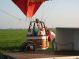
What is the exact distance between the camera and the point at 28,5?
31.4m

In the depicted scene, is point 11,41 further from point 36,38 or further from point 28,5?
point 36,38

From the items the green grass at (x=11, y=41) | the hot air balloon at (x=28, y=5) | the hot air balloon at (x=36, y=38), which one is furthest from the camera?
the hot air balloon at (x=28, y=5)

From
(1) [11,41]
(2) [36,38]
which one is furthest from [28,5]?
(1) [11,41]

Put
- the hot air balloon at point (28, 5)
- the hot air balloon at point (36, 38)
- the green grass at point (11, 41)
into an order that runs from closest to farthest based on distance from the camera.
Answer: the hot air balloon at point (36, 38) → the green grass at point (11, 41) → the hot air balloon at point (28, 5)

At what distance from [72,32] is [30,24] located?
311cm

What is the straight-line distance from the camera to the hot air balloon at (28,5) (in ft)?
102

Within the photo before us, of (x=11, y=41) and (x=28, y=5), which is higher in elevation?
(x=28, y=5)

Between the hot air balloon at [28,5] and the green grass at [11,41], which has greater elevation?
the hot air balloon at [28,5]

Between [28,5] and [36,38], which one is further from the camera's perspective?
[28,5]

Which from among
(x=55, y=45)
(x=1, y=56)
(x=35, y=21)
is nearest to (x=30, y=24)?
(x=35, y=21)

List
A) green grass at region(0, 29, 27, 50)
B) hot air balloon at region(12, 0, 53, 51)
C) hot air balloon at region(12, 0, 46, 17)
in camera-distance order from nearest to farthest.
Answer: hot air balloon at region(12, 0, 53, 51) → green grass at region(0, 29, 27, 50) → hot air balloon at region(12, 0, 46, 17)

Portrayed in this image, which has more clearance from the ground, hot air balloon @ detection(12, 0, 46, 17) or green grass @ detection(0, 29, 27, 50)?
hot air balloon @ detection(12, 0, 46, 17)

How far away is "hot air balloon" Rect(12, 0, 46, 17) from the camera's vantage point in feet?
102

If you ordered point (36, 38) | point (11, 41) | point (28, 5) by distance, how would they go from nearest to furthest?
point (36, 38) < point (28, 5) < point (11, 41)
